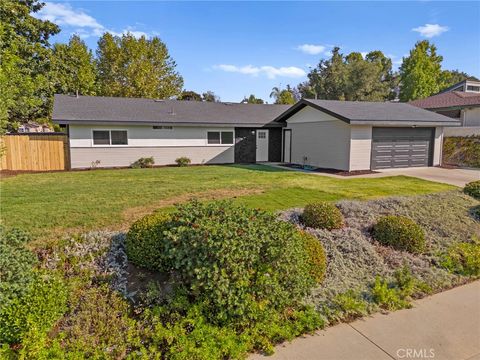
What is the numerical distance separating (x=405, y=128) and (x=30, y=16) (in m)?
25.0

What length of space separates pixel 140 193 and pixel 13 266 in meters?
5.93

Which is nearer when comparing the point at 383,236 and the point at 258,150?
the point at 383,236

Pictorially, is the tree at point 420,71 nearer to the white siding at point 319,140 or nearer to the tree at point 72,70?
the white siding at point 319,140

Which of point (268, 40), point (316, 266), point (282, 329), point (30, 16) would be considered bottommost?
point (282, 329)

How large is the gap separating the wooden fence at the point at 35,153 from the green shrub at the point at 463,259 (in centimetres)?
1547

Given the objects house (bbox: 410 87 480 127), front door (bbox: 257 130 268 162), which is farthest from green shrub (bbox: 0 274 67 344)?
house (bbox: 410 87 480 127)

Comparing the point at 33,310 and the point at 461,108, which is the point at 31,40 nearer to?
the point at 33,310

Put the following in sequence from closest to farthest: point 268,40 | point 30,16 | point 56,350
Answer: point 56,350, point 268,40, point 30,16

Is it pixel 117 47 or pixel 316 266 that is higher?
pixel 117 47

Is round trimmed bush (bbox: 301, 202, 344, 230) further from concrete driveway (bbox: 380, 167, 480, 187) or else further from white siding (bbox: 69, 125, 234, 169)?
white siding (bbox: 69, 125, 234, 169)

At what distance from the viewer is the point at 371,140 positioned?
1419 cm

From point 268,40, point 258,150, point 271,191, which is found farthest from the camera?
point 258,150

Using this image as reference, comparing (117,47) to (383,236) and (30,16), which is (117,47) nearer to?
(30,16)

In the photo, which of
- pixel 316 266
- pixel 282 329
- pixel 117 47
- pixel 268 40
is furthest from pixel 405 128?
pixel 117 47
